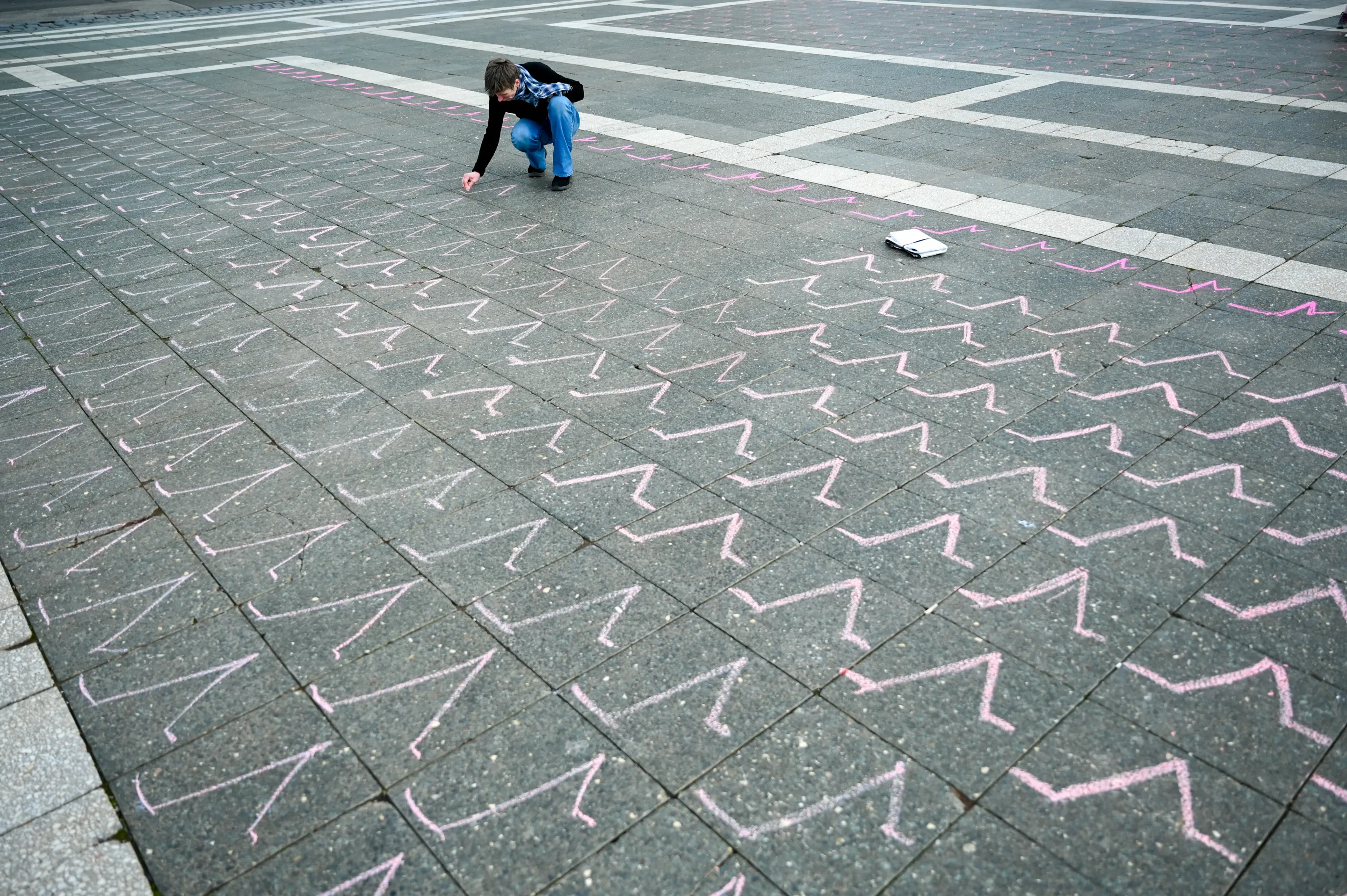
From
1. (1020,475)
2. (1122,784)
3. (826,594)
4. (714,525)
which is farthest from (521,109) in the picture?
(1122,784)

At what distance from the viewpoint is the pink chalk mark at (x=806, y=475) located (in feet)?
16.2

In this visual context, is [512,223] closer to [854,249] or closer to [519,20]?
[854,249]

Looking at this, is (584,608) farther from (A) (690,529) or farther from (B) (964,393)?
(B) (964,393)

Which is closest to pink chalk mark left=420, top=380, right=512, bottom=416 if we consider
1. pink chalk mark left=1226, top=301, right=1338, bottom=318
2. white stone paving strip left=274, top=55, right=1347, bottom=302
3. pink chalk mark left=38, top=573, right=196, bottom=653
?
pink chalk mark left=38, top=573, right=196, bottom=653

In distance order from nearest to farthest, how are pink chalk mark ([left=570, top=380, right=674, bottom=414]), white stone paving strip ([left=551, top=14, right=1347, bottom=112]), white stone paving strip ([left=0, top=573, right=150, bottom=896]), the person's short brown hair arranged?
A: white stone paving strip ([left=0, top=573, right=150, bottom=896]), pink chalk mark ([left=570, top=380, right=674, bottom=414]), the person's short brown hair, white stone paving strip ([left=551, top=14, right=1347, bottom=112])

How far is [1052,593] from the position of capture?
13.6ft

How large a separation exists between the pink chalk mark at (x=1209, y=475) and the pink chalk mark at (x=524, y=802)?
311 centimetres

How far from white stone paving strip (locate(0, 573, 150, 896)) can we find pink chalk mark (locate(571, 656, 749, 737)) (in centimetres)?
156

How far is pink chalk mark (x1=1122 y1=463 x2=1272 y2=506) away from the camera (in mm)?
4773

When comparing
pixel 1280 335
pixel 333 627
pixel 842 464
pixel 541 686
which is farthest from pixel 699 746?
pixel 1280 335

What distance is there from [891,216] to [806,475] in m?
4.49

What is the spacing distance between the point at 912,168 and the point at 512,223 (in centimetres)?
419

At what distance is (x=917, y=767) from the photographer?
3.38 meters

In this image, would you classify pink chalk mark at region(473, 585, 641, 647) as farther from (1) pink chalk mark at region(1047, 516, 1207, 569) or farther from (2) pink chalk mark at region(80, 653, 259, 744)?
(1) pink chalk mark at region(1047, 516, 1207, 569)
